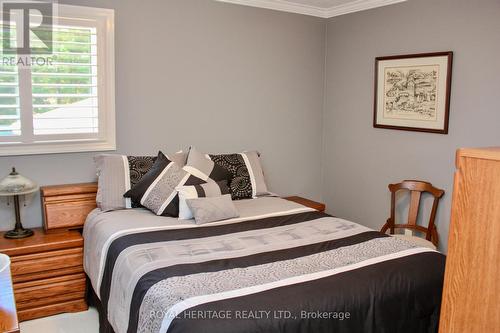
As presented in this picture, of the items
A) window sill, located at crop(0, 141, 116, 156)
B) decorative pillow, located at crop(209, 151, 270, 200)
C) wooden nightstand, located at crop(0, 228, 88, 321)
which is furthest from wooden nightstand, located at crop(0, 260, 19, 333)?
decorative pillow, located at crop(209, 151, 270, 200)

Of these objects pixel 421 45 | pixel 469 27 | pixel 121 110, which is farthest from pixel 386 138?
pixel 121 110

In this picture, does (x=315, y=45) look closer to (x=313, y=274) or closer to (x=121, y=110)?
(x=121, y=110)

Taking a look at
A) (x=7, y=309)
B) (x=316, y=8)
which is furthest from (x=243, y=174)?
(x=7, y=309)

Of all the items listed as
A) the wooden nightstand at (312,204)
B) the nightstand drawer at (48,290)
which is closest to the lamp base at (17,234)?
the nightstand drawer at (48,290)

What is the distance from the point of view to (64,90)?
341 centimetres

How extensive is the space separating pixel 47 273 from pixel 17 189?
2.04 feet

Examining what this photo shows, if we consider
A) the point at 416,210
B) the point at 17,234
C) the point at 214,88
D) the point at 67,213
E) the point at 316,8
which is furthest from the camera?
the point at 316,8

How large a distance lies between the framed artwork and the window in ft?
7.83

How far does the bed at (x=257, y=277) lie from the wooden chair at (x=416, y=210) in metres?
0.87

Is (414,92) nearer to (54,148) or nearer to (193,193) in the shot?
(193,193)

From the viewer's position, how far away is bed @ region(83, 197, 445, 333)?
187 cm

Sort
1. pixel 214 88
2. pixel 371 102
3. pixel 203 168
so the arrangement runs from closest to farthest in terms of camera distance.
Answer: pixel 203 168
pixel 214 88
pixel 371 102

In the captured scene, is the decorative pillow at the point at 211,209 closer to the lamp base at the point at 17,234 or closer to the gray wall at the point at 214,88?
the gray wall at the point at 214,88

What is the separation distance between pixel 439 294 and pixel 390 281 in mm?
329
